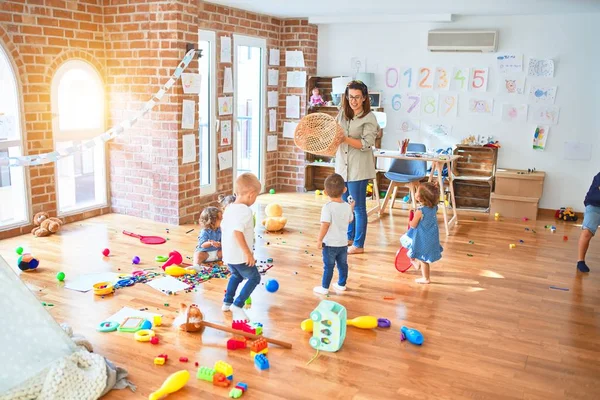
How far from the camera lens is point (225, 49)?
668 cm

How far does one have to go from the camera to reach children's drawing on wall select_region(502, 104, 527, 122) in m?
6.87

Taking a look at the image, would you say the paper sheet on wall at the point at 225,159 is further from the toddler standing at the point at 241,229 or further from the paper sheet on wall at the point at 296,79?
the toddler standing at the point at 241,229

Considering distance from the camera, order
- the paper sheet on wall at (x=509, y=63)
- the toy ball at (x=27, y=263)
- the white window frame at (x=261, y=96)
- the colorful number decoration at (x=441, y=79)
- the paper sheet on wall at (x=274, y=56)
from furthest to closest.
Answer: the paper sheet on wall at (x=274, y=56), the colorful number decoration at (x=441, y=79), the white window frame at (x=261, y=96), the paper sheet on wall at (x=509, y=63), the toy ball at (x=27, y=263)

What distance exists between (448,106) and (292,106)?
1.99 m

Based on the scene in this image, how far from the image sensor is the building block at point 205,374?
9.23 ft

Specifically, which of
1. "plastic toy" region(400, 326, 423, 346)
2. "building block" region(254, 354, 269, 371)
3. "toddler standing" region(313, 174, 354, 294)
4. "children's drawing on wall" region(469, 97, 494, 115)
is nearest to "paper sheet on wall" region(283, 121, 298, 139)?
"children's drawing on wall" region(469, 97, 494, 115)

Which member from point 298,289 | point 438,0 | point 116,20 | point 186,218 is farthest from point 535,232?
point 116,20

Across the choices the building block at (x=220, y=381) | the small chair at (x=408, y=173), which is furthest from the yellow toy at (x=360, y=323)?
the small chair at (x=408, y=173)

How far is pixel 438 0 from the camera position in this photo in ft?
18.8

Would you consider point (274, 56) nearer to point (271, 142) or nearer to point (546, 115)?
point (271, 142)

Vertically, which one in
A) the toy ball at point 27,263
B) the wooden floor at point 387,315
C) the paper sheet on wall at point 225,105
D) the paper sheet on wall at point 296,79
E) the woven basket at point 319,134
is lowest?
the wooden floor at point 387,315

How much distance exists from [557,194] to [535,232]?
1098 millimetres

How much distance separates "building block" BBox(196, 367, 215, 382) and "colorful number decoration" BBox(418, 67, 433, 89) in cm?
529

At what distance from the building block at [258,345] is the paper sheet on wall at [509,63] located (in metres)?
5.04
